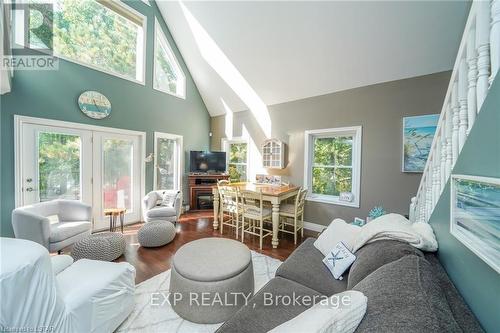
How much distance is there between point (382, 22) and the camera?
8.23ft

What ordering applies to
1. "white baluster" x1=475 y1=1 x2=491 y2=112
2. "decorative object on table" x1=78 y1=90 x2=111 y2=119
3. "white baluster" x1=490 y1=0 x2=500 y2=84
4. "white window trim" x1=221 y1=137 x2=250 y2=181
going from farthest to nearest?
1. "white window trim" x1=221 y1=137 x2=250 y2=181
2. "decorative object on table" x1=78 y1=90 x2=111 y2=119
3. "white baluster" x1=475 y1=1 x2=491 y2=112
4. "white baluster" x1=490 y1=0 x2=500 y2=84

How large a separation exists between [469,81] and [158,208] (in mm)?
4053

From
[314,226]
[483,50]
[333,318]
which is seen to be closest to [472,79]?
[483,50]

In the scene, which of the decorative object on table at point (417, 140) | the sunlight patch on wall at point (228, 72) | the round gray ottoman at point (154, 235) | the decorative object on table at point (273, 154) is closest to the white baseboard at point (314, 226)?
the decorative object on table at point (273, 154)

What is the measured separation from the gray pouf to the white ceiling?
3.73 metres

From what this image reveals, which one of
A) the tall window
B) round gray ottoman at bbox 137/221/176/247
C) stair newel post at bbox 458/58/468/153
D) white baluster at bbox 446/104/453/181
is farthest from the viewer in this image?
the tall window

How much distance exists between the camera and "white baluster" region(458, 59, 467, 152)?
1.04 meters

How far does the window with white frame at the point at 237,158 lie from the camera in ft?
16.6

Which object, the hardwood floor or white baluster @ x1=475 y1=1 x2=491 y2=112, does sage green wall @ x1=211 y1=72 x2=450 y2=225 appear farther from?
white baluster @ x1=475 y1=1 x2=491 y2=112

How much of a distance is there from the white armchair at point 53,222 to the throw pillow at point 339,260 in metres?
3.10

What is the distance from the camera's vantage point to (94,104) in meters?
3.40

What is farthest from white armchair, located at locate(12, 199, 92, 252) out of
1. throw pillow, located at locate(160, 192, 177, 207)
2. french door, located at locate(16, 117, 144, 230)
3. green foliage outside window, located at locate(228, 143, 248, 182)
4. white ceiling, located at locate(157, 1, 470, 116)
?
white ceiling, located at locate(157, 1, 470, 116)

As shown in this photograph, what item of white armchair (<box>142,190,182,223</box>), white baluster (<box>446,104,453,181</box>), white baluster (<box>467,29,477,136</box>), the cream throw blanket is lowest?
white armchair (<box>142,190,182,223</box>)

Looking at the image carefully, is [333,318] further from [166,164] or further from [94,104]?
[166,164]
